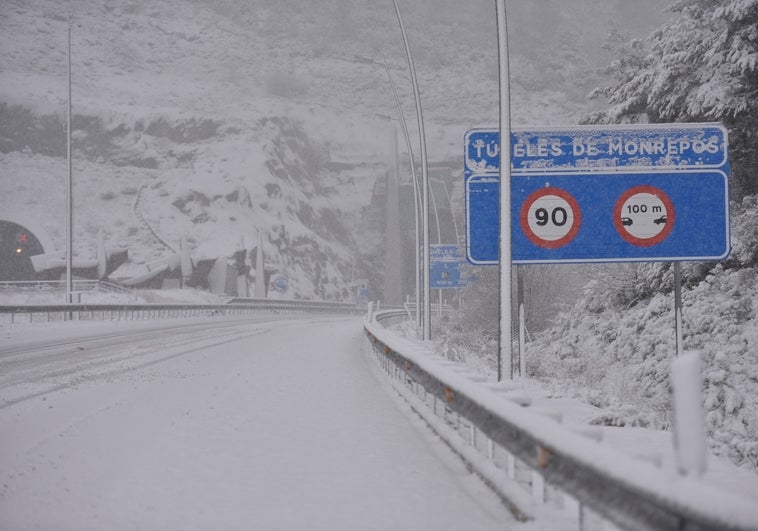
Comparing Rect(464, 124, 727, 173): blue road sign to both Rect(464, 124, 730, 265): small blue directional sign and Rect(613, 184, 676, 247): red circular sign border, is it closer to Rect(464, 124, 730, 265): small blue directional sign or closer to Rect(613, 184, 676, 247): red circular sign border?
Rect(464, 124, 730, 265): small blue directional sign

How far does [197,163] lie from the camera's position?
113562 mm

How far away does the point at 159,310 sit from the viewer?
4366 centimetres

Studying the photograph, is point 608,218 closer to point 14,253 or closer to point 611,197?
point 611,197

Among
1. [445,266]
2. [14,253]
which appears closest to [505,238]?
[445,266]

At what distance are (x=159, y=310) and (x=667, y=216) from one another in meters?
33.6

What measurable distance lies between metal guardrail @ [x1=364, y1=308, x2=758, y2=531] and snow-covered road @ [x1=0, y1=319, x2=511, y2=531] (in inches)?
8.4

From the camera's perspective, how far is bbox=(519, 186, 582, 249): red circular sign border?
1409 centimetres

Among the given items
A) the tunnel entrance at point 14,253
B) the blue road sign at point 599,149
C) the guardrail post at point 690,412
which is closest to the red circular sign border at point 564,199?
the blue road sign at point 599,149

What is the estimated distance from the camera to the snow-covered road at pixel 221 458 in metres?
5.33

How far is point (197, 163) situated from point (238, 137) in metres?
9.86

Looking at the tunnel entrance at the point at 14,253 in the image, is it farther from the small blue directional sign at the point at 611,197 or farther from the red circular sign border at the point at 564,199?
the red circular sign border at the point at 564,199

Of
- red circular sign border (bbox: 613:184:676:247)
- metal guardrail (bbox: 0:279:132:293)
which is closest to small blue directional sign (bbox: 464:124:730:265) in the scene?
red circular sign border (bbox: 613:184:676:247)

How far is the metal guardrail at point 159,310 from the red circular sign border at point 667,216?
23.2 meters

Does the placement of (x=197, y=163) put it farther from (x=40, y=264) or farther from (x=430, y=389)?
(x=430, y=389)
